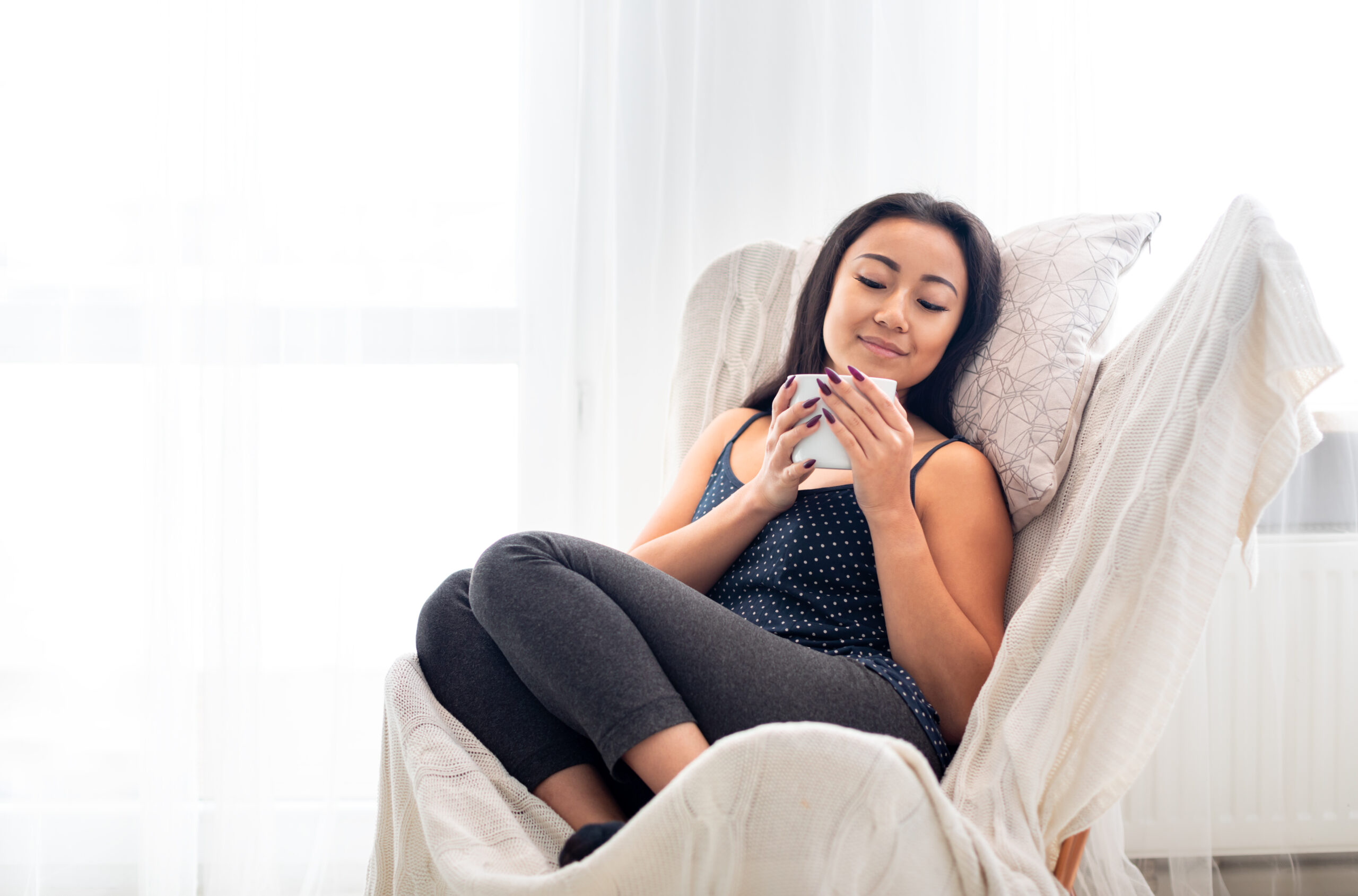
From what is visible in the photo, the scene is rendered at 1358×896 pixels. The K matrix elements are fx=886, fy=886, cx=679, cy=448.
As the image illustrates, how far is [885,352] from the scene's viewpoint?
40.5 inches

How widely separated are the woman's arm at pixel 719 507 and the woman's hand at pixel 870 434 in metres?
0.03

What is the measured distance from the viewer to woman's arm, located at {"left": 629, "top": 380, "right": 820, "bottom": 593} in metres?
0.89

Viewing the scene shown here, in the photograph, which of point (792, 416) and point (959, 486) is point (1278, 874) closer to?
point (959, 486)

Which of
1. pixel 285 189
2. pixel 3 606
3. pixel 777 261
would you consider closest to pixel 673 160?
pixel 777 261

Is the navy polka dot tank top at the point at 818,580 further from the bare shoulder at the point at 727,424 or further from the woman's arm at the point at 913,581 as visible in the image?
the bare shoulder at the point at 727,424

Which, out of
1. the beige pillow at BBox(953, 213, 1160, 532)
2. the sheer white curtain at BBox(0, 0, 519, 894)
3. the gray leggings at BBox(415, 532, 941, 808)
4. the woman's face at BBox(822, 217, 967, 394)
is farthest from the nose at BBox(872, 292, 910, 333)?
the sheer white curtain at BBox(0, 0, 519, 894)

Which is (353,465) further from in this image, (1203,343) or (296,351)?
(1203,343)

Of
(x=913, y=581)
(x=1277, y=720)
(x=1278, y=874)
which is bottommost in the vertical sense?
(x=1278, y=874)

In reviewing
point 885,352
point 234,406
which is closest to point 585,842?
point 885,352

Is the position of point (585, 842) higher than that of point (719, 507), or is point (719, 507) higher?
point (719, 507)

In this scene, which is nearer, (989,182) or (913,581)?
(913,581)

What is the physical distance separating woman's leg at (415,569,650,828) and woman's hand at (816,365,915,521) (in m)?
0.35

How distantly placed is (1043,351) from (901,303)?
163 mm

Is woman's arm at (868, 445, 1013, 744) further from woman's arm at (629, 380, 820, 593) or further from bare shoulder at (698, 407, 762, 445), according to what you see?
bare shoulder at (698, 407, 762, 445)
